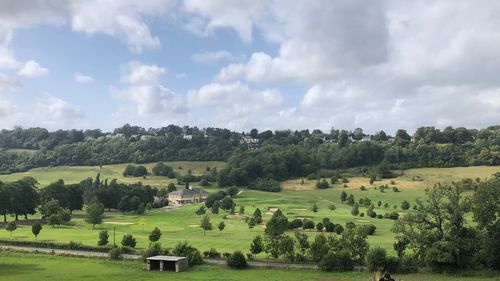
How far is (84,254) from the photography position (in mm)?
58906

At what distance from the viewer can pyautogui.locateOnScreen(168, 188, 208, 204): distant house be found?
134250mm

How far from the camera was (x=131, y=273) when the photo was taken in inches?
1941

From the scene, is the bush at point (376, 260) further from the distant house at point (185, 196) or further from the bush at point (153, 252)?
the distant house at point (185, 196)

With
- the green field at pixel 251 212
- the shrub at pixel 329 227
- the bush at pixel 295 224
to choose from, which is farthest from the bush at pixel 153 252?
the shrub at pixel 329 227

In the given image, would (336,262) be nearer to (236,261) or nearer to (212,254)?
(236,261)

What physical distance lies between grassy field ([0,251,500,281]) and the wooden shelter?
3.48 feet

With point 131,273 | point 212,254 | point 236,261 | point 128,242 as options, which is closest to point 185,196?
point 128,242

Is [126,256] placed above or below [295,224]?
below

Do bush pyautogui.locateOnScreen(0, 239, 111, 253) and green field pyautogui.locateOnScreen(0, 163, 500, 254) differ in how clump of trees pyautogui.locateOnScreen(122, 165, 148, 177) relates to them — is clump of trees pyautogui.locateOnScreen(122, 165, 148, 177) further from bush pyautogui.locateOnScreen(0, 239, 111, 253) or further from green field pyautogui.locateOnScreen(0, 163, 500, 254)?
bush pyautogui.locateOnScreen(0, 239, 111, 253)

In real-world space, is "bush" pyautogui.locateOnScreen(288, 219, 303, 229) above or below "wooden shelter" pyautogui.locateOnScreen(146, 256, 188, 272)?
above

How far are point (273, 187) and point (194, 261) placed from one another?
9294cm

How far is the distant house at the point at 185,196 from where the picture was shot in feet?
440

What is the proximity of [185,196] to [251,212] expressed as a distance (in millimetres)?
35502

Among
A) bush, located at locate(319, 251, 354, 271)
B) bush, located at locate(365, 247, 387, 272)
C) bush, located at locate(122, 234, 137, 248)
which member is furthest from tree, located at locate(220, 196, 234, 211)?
bush, located at locate(365, 247, 387, 272)
